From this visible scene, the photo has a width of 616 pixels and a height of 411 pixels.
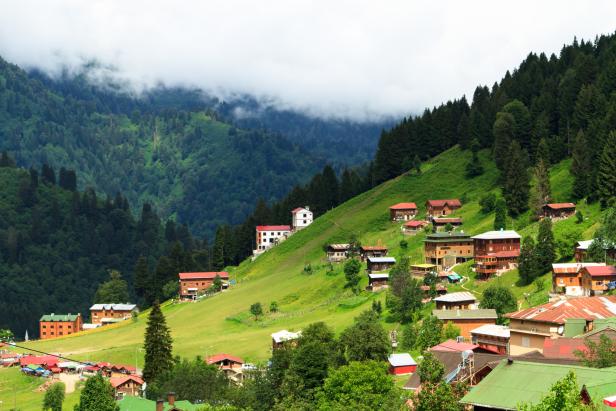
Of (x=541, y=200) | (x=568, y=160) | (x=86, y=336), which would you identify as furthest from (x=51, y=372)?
(x=568, y=160)

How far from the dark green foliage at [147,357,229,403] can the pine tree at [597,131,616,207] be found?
55953 millimetres

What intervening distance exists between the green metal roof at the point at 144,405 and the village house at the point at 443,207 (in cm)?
7948

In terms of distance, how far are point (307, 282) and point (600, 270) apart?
205 ft

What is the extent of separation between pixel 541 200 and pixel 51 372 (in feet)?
228

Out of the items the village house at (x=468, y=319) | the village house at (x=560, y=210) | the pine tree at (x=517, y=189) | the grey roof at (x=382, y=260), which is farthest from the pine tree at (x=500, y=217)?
the village house at (x=468, y=319)

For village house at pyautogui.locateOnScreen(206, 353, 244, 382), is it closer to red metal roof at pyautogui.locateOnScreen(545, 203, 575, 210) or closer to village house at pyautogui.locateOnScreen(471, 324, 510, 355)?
village house at pyautogui.locateOnScreen(471, 324, 510, 355)

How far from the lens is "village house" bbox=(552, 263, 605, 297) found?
341ft

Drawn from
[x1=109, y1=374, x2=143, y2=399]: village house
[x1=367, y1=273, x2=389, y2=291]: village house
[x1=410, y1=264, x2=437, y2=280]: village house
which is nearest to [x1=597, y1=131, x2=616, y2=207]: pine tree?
[x1=410, y1=264, x2=437, y2=280]: village house

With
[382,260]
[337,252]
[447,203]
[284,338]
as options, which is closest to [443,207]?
[447,203]

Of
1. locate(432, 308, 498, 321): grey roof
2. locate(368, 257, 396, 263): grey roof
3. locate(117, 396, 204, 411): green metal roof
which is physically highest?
locate(368, 257, 396, 263): grey roof

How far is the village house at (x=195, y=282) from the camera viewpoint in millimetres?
190375

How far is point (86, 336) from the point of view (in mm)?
171250

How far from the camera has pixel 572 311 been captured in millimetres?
85438

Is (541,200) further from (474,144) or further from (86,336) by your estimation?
(86,336)
